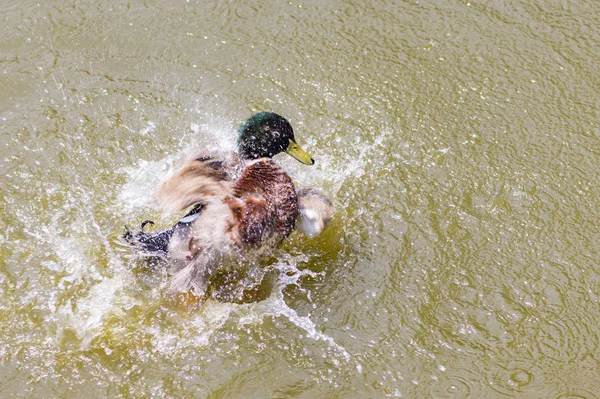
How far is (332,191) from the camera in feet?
15.6

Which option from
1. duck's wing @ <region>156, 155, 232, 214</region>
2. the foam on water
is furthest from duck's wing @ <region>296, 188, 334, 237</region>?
duck's wing @ <region>156, 155, 232, 214</region>

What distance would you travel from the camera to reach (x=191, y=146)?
493 cm

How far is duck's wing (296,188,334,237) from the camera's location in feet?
14.0

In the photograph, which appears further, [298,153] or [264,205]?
[298,153]

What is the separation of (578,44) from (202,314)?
145 inches

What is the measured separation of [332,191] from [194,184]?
1.02 metres

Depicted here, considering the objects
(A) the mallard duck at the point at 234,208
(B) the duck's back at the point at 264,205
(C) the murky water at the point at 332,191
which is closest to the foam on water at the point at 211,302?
(C) the murky water at the point at 332,191

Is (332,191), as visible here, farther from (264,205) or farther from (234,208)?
(234,208)

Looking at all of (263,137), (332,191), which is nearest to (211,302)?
(263,137)

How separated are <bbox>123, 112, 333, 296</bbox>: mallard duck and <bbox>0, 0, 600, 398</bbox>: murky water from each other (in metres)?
0.23

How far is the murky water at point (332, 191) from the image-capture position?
12.4 ft

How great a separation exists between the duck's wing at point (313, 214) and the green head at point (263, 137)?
22 cm

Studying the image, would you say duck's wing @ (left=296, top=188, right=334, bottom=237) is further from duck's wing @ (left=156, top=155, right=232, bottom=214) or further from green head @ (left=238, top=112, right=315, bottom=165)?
duck's wing @ (left=156, top=155, right=232, bottom=214)

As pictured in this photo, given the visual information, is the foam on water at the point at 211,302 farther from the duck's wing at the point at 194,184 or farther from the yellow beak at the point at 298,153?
the yellow beak at the point at 298,153
